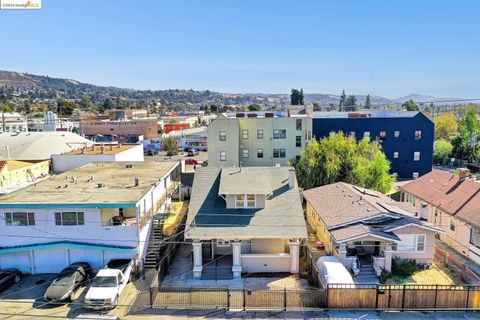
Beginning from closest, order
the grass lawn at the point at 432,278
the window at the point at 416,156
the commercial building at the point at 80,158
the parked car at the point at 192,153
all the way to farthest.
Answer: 1. the grass lawn at the point at 432,278
2. the commercial building at the point at 80,158
3. the window at the point at 416,156
4. the parked car at the point at 192,153

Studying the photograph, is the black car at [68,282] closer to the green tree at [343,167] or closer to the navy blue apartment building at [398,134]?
the green tree at [343,167]

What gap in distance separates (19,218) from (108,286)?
25.2 ft

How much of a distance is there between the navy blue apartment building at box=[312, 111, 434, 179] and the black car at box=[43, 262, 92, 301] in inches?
1534

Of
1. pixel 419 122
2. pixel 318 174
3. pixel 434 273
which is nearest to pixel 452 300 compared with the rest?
pixel 434 273

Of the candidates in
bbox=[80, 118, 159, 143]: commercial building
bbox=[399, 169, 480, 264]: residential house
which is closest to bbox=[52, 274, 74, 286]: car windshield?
bbox=[399, 169, 480, 264]: residential house

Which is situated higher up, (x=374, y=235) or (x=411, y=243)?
(x=374, y=235)

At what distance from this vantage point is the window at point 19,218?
812 inches

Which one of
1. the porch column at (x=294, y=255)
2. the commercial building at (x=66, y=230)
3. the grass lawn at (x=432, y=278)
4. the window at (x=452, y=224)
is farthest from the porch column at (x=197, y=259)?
the window at (x=452, y=224)

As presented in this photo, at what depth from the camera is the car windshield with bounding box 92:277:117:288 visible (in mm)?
17750

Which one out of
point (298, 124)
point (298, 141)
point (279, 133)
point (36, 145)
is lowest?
point (36, 145)

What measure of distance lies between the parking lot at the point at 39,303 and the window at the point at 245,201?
291 inches

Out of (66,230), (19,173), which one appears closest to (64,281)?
(66,230)

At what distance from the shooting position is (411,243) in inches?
849

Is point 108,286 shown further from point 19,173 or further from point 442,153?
point 442,153
